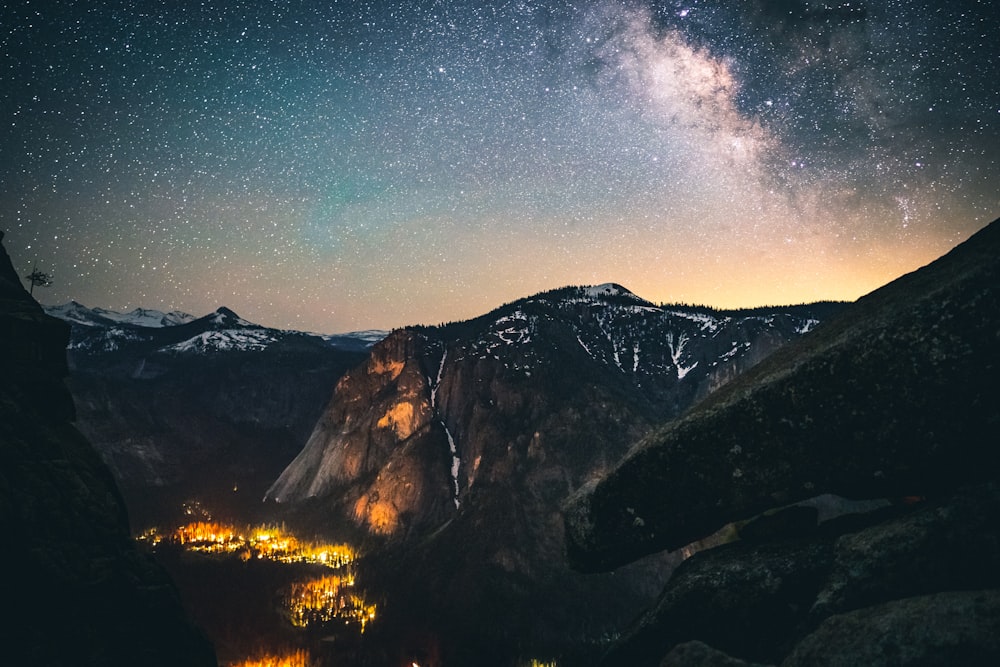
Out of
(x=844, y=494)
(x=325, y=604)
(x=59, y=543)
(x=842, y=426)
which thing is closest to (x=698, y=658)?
(x=844, y=494)

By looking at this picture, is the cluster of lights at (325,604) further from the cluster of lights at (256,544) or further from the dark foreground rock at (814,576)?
the dark foreground rock at (814,576)

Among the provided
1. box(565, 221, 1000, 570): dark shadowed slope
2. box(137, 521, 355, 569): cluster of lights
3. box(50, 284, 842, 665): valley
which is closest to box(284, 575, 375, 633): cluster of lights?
box(50, 284, 842, 665): valley

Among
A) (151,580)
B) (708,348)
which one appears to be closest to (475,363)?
(708,348)

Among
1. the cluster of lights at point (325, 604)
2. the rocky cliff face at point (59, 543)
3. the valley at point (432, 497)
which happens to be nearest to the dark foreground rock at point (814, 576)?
the rocky cliff face at point (59, 543)

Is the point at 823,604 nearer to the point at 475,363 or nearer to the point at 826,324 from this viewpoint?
the point at 826,324

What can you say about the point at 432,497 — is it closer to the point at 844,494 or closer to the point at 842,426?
the point at 844,494

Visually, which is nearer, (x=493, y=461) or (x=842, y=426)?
(x=842, y=426)

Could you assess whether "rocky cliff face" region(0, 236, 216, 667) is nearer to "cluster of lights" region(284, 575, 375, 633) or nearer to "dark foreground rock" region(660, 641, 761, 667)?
"dark foreground rock" region(660, 641, 761, 667)

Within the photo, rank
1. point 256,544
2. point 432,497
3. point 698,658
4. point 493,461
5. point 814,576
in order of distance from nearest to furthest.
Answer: point 698,658 → point 814,576 → point 256,544 → point 432,497 → point 493,461
